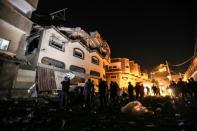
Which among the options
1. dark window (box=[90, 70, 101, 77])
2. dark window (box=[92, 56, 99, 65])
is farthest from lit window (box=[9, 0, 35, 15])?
dark window (box=[92, 56, 99, 65])

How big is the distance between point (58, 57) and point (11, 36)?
794cm

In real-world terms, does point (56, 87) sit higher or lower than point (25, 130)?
higher

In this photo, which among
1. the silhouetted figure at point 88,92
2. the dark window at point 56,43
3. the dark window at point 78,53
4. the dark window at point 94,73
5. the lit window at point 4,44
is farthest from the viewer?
the dark window at point 94,73

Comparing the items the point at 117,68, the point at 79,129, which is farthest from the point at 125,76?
the point at 79,129

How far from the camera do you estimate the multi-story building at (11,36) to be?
12.3 metres

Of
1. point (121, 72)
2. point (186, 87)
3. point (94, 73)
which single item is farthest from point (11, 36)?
point (121, 72)

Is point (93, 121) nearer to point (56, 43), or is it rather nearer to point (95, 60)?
point (56, 43)

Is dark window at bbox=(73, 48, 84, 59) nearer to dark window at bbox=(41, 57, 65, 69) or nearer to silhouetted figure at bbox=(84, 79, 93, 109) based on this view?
dark window at bbox=(41, 57, 65, 69)

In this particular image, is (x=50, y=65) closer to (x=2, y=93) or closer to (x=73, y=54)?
(x=73, y=54)

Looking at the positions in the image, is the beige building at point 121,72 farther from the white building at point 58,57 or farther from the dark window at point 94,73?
the dark window at point 94,73

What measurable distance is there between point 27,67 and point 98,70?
17025 millimetres

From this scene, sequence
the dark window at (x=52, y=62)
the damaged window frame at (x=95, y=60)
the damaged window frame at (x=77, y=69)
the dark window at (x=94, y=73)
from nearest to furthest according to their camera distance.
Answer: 1. the dark window at (x=52, y=62)
2. the damaged window frame at (x=77, y=69)
3. the dark window at (x=94, y=73)
4. the damaged window frame at (x=95, y=60)

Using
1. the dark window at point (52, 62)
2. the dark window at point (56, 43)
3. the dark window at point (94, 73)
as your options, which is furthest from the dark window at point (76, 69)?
the dark window at point (56, 43)

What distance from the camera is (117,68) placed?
38.2 m
